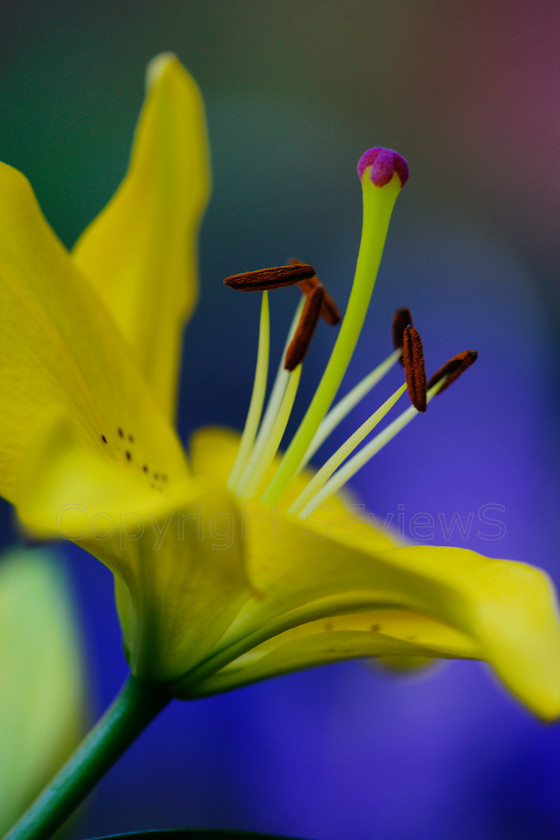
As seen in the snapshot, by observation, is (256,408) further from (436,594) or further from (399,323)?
(436,594)

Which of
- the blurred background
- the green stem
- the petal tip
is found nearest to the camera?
the green stem

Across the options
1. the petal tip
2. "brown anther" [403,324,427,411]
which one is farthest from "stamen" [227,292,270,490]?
the petal tip

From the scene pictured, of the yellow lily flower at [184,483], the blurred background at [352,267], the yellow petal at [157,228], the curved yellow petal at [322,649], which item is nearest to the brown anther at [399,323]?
the yellow lily flower at [184,483]

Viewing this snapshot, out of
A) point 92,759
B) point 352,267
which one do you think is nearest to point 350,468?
point 92,759

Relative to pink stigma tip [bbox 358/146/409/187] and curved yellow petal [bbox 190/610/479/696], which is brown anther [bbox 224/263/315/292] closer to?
pink stigma tip [bbox 358/146/409/187]

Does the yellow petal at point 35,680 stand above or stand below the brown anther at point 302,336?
below

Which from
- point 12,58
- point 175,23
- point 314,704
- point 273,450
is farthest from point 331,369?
point 175,23

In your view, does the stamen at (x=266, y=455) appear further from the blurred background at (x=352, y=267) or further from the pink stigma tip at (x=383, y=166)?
the blurred background at (x=352, y=267)
